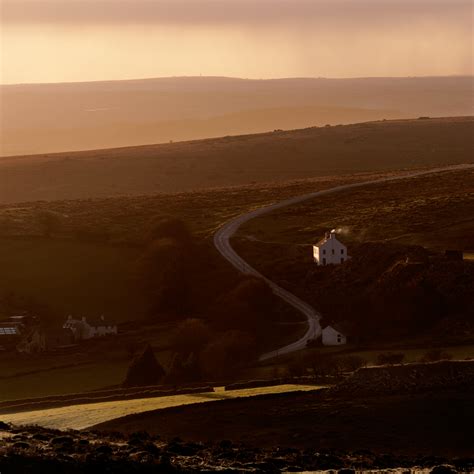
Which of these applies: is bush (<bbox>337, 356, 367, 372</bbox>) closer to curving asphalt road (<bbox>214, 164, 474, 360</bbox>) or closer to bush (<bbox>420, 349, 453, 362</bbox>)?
bush (<bbox>420, 349, 453, 362</bbox>)

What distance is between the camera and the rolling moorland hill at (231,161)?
13788cm

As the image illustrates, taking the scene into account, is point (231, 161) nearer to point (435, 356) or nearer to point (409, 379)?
point (435, 356)

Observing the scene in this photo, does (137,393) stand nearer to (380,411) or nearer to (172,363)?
(172,363)

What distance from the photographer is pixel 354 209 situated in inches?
3730

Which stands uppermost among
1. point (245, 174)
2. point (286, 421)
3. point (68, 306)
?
point (245, 174)

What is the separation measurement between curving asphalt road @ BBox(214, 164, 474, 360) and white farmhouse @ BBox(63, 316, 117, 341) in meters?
9.01

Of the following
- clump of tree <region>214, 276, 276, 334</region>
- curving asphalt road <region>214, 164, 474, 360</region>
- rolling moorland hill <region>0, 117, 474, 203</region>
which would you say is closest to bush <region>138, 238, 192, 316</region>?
clump of tree <region>214, 276, 276, 334</region>

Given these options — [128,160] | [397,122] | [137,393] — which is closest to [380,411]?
[137,393]

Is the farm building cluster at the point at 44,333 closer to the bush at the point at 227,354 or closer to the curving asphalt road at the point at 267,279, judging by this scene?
the bush at the point at 227,354

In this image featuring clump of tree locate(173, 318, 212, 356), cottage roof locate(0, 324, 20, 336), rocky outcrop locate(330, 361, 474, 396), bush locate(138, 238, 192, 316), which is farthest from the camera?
bush locate(138, 238, 192, 316)

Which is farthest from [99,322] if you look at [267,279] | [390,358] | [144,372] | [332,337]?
[390,358]

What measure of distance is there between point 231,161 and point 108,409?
360 ft

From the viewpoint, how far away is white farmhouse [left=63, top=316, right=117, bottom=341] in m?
63.8

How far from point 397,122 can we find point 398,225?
3923 inches
